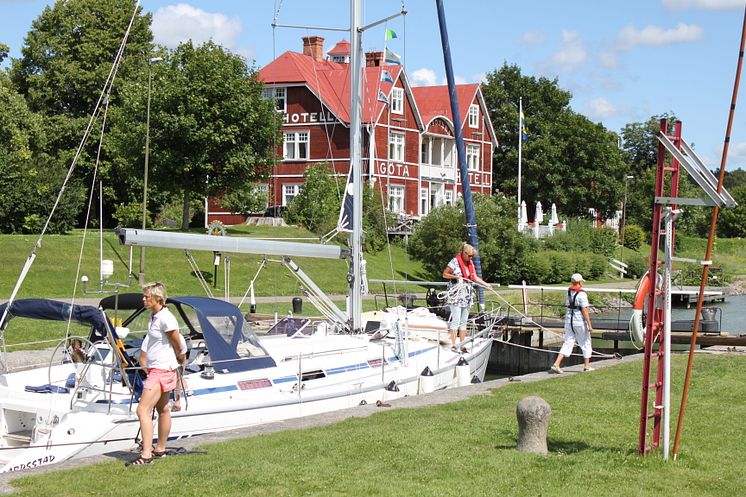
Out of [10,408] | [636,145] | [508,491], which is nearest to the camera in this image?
[508,491]

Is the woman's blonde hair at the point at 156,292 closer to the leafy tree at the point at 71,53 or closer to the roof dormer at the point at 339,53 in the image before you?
the leafy tree at the point at 71,53

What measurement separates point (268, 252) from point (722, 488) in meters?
9.76

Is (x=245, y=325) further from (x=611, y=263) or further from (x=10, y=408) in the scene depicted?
(x=611, y=263)

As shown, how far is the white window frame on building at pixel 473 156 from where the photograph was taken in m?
75.0

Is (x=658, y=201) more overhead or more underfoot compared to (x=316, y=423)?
more overhead

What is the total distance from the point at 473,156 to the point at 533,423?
65912mm

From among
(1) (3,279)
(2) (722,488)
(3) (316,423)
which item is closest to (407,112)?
(1) (3,279)

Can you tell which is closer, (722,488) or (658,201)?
(722,488)

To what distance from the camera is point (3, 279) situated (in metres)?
35.3

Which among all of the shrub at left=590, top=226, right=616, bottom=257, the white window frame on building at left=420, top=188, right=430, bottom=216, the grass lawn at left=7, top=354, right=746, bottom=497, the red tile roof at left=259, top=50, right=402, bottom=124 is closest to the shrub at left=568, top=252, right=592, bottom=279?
the shrub at left=590, top=226, right=616, bottom=257

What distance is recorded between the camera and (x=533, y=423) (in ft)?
33.9

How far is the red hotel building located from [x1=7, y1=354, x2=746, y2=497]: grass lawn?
47553 millimetres

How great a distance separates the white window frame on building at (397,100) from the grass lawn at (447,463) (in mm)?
52505

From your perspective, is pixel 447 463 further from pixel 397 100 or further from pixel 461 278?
pixel 397 100
